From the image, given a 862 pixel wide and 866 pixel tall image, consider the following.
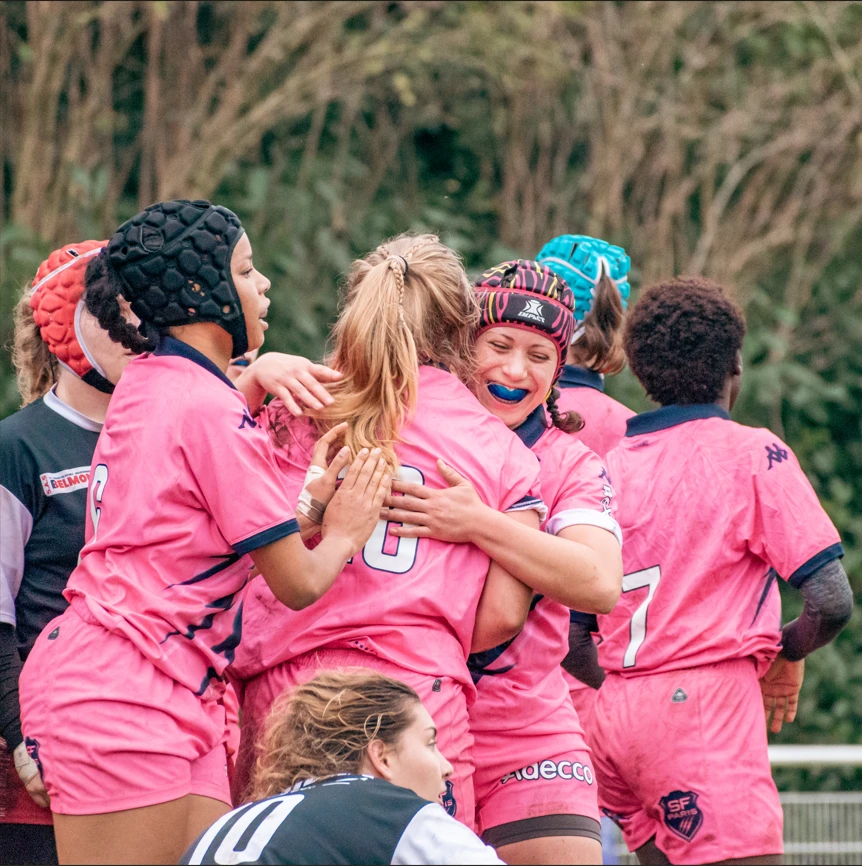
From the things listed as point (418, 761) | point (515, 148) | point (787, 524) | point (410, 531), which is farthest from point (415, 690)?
point (515, 148)

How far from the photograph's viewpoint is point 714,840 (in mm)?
3592

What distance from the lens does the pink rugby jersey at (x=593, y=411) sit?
4285 millimetres

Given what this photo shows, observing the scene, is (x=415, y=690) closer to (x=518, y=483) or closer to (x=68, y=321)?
(x=518, y=483)

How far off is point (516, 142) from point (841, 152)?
6.91ft

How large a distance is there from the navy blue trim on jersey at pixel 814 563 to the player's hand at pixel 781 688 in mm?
348

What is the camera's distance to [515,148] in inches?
337

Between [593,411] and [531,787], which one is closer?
[531,787]

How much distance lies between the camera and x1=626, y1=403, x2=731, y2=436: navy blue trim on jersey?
3898 millimetres

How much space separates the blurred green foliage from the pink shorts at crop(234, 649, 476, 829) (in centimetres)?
442

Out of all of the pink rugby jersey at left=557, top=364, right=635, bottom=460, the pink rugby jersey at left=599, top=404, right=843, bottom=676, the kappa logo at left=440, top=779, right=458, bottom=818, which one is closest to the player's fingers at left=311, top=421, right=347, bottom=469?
the kappa logo at left=440, top=779, right=458, bottom=818

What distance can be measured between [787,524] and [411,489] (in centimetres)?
130

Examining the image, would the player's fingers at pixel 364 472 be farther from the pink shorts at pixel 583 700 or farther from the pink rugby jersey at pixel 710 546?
the pink shorts at pixel 583 700

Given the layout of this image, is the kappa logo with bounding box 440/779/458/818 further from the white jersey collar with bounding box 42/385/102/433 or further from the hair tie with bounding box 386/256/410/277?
the white jersey collar with bounding box 42/385/102/433

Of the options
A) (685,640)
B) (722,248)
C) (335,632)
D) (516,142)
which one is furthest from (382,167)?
(335,632)
